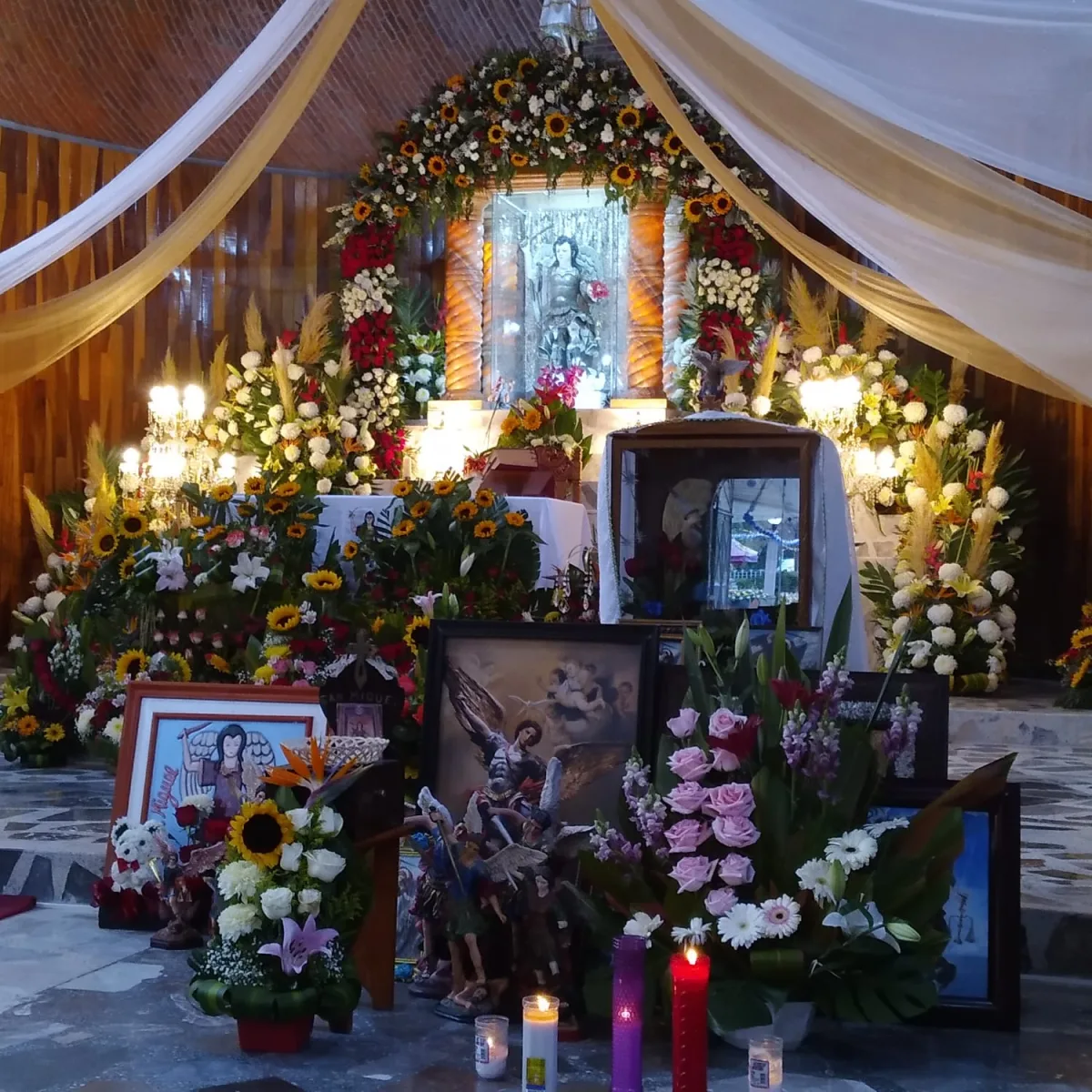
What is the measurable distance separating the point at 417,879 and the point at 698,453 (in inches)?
64.0

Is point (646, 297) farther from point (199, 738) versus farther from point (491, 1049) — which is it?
point (491, 1049)

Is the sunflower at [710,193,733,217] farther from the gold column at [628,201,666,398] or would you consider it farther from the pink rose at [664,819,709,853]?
the pink rose at [664,819,709,853]

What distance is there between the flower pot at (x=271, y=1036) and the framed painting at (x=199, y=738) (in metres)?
0.91

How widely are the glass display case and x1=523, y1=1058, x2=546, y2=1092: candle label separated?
1.86 metres

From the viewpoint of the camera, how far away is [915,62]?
10.8ft

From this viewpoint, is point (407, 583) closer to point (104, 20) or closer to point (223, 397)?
Result: point (223, 397)

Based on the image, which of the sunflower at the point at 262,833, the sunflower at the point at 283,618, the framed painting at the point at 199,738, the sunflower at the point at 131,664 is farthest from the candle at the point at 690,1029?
the sunflower at the point at 131,664

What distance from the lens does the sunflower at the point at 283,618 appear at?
434cm

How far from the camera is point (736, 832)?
8.69 ft

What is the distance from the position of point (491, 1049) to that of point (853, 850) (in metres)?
0.74

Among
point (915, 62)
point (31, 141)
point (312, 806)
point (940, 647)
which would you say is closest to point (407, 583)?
point (312, 806)

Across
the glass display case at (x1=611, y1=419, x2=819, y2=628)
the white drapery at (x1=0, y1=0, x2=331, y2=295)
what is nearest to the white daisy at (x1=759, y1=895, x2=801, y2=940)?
the glass display case at (x1=611, y1=419, x2=819, y2=628)

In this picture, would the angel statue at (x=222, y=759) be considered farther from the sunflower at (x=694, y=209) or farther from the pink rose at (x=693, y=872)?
the sunflower at (x=694, y=209)

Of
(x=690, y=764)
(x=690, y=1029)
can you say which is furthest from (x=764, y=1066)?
(x=690, y=764)
